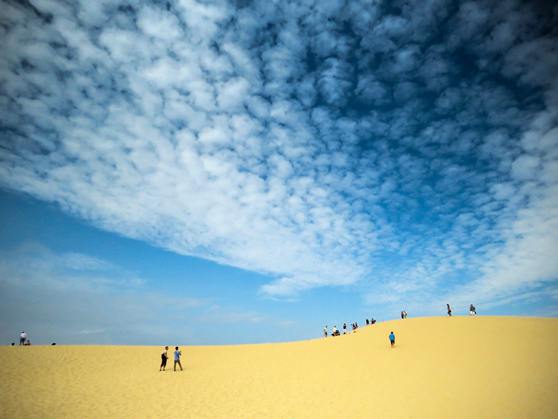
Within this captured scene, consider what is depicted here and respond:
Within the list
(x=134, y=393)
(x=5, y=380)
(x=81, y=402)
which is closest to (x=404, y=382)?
(x=134, y=393)

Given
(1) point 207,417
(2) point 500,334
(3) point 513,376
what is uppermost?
(2) point 500,334

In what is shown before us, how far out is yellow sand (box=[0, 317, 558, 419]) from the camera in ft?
48.6

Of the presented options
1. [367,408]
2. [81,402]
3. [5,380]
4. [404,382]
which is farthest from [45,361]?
[404,382]

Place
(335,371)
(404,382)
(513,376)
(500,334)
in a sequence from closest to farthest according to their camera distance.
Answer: (513,376)
(404,382)
(335,371)
(500,334)

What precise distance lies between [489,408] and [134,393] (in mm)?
21682

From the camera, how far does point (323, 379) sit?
2027 centimetres

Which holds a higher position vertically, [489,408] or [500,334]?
[500,334]

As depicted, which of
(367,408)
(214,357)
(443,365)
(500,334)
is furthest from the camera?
(214,357)

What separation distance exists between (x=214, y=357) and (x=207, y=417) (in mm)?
15839

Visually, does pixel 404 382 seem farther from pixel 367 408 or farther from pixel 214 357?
pixel 214 357

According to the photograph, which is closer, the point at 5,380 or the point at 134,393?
the point at 134,393

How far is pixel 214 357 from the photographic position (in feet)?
97.8

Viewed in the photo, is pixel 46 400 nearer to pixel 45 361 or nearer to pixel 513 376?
pixel 45 361

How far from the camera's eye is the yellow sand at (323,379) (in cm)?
1483
